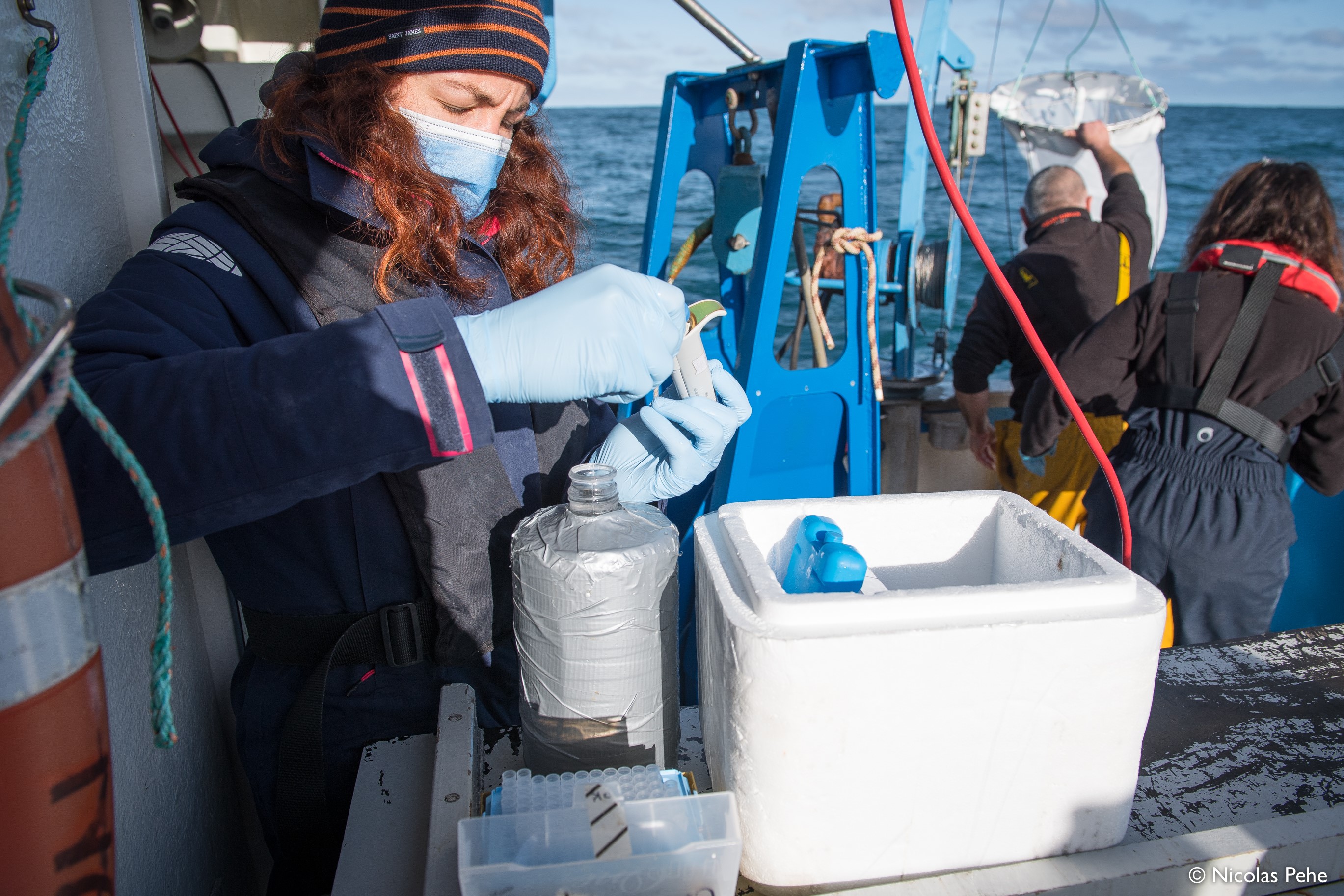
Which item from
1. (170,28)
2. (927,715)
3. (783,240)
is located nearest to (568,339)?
(927,715)

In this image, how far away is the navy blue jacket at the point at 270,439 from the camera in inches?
27.4

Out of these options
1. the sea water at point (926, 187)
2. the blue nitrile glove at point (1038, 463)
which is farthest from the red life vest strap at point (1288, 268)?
the blue nitrile glove at point (1038, 463)

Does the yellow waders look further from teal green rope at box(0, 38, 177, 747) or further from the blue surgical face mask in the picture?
teal green rope at box(0, 38, 177, 747)

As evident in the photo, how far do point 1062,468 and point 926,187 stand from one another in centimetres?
800

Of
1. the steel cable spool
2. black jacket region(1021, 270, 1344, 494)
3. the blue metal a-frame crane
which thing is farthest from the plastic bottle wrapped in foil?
the steel cable spool

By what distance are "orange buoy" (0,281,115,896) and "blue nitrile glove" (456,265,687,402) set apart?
1.72 ft

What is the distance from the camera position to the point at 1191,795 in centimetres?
92

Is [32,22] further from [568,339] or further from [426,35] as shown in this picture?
[568,339]

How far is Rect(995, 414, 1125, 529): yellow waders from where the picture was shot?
10.2 ft

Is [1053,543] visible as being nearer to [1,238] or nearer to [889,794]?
[889,794]

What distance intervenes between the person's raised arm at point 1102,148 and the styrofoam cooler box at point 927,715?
3337 millimetres

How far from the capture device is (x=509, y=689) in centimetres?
124

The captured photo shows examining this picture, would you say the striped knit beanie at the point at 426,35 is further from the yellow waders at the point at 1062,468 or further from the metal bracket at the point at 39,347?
the yellow waders at the point at 1062,468

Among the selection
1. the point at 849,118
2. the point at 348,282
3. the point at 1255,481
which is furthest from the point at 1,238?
the point at 1255,481
